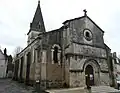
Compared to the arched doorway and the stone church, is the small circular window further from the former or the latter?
the arched doorway

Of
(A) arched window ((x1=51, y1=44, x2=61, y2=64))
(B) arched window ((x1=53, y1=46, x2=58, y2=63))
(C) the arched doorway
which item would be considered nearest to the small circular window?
(C) the arched doorway

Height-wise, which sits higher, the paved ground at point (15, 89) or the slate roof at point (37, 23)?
the slate roof at point (37, 23)

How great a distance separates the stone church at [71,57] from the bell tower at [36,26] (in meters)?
15.4

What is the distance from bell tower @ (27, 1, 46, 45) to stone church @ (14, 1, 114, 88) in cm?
1544

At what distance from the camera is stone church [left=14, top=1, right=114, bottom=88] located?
18.0 metres

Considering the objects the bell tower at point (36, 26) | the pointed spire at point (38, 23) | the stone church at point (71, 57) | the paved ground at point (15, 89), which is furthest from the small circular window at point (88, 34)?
the pointed spire at point (38, 23)

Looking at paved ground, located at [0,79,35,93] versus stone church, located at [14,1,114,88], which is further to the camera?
stone church, located at [14,1,114,88]

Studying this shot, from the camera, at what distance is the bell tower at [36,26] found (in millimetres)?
35547

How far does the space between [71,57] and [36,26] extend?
20.5 metres

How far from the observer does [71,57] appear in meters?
18.7

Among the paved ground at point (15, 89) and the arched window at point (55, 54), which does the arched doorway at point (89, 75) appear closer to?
the arched window at point (55, 54)

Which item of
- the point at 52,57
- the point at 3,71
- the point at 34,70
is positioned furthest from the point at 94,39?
the point at 3,71

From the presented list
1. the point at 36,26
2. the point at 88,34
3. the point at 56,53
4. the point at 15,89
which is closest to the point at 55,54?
the point at 56,53

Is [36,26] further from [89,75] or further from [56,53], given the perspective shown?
[89,75]
